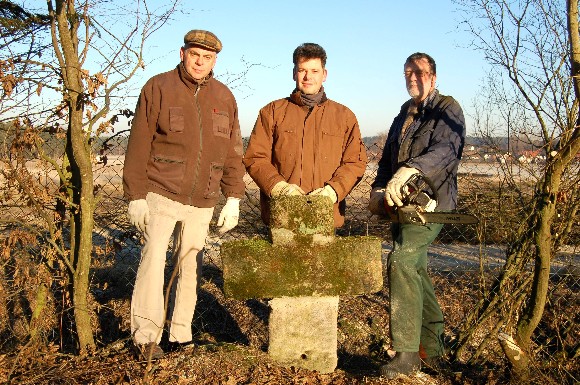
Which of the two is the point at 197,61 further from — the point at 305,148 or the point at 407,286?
the point at 407,286

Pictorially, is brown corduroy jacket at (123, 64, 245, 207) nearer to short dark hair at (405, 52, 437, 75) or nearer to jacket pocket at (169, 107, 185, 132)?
jacket pocket at (169, 107, 185, 132)

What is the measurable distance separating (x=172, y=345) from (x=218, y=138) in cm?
143

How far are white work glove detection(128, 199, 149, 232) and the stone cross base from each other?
3.15 ft

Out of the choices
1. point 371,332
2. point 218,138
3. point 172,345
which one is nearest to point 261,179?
point 218,138

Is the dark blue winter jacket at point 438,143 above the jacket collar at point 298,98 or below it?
below

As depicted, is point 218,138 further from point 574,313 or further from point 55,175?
point 574,313

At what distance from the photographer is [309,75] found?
3.92m

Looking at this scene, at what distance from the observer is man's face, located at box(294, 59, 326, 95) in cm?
390

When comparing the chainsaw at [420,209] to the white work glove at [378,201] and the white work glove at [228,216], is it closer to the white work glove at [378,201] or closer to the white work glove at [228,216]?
the white work glove at [378,201]

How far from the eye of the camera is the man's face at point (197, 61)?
12.7 ft

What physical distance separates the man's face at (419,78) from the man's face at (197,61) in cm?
132

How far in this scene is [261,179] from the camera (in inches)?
152

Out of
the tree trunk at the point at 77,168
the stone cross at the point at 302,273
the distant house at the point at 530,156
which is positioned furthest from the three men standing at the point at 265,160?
the distant house at the point at 530,156

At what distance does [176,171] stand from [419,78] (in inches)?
67.8
